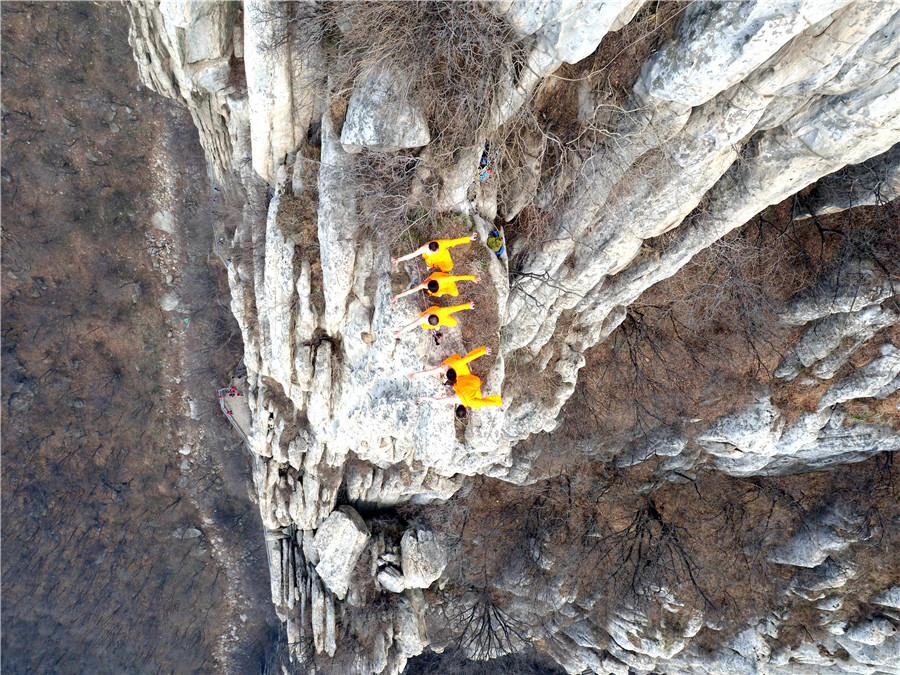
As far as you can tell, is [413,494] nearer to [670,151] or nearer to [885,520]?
[670,151]

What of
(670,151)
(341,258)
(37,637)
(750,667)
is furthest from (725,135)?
(37,637)

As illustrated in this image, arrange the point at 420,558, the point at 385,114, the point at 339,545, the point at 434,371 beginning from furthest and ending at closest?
the point at 420,558 < the point at 339,545 < the point at 434,371 < the point at 385,114

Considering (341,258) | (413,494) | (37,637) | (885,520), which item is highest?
(341,258)

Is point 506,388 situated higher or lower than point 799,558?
higher

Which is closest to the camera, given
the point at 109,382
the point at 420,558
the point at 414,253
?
the point at 414,253

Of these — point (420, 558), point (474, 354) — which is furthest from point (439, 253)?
point (420, 558)

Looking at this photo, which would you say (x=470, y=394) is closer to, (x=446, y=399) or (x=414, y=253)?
(x=446, y=399)

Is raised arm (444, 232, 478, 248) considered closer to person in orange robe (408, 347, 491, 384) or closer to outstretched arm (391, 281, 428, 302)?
outstretched arm (391, 281, 428, 302)
